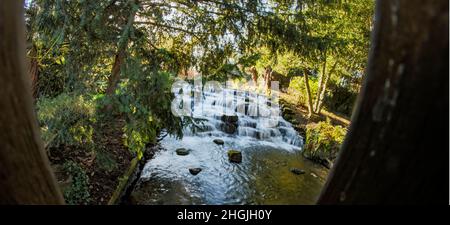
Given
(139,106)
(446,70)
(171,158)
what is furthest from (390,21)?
(171,158)

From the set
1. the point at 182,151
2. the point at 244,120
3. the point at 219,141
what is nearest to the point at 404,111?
the point at 182,151

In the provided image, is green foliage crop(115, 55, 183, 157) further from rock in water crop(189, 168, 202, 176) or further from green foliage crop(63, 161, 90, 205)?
rock in water crop(189, 168, 202, 176)

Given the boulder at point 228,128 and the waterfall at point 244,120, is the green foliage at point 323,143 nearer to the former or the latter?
the waterfall at point 244,120

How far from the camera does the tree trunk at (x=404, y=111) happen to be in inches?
34.9

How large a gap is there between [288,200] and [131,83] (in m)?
4.78

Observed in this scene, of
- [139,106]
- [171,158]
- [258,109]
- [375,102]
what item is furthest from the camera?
[258,109]

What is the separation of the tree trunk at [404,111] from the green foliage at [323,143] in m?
8.59

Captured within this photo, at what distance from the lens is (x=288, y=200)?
22.7 ft

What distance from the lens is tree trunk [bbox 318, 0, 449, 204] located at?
885mm

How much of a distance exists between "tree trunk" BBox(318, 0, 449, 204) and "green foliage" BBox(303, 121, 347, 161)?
8594 millimetres

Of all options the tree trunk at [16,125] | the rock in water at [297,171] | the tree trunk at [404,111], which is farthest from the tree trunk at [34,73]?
the rock in water at [297,171]

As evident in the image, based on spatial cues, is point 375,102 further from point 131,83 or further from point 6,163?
point 131,83

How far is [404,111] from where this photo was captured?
945mm
